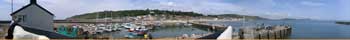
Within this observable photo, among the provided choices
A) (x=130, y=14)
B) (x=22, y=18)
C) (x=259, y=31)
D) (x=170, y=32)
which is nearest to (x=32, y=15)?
(x=22, y=18)

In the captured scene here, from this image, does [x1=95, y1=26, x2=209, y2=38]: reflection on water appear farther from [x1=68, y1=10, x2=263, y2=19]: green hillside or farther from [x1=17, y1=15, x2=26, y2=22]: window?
[x1=17, y1=15, x2=26, y2=22]: window

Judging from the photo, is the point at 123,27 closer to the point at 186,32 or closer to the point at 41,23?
the point at 186,32

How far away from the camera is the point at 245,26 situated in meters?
11.5

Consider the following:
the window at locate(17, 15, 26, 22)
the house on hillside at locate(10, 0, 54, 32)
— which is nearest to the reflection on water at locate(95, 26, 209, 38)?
the house on hillside at locate(10, 0, 54, 32)

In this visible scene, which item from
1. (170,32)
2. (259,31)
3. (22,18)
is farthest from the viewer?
(259,31)

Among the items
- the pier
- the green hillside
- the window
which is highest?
the green hillside

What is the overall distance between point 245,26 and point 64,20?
3355mm

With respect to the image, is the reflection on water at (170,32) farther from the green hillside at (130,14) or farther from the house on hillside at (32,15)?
the house on hillside at (32,15)

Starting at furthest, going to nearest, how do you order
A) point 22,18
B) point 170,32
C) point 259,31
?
point 259,31
point 170,32
point 22,18

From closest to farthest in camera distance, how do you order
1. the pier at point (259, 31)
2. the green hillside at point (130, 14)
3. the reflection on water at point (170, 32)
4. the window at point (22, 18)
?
1. the window at point (22, 18)
2. the pier at point (259, 31)
3. the reflection on water at point (170, 32)
4. the green hillside at point (130, 14)

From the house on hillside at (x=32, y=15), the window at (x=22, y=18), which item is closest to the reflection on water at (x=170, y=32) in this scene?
the house on hillside at (x=32, y=15)

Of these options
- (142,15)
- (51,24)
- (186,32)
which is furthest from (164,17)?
(51,24)

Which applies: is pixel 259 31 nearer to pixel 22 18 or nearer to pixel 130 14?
pixel 130 14

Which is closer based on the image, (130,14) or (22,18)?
(22,18)
